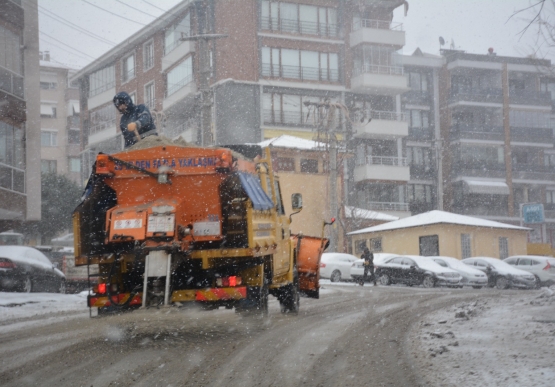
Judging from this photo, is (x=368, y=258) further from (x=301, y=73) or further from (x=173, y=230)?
(x=301, y=73)

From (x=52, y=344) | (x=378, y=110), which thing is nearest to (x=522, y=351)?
(x=52, y=344)

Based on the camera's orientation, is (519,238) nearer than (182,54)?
Yes

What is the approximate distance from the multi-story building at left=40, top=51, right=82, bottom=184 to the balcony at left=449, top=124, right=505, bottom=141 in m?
35.3

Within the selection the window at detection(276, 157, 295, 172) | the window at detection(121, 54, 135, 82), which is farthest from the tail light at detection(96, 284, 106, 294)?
the window at detection(121, 54, 135, 82)

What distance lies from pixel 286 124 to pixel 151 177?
43.5m

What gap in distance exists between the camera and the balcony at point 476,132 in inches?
2527

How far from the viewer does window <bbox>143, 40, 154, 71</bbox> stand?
5710 cm

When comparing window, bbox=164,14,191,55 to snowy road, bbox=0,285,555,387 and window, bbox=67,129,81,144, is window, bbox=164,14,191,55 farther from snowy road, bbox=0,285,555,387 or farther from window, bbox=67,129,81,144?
snowy road, bbox=0,285,555,387

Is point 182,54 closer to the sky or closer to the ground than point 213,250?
closer to the sky

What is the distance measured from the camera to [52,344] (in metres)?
9.02

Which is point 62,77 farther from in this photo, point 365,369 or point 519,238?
point 365,369

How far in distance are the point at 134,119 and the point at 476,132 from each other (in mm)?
56938

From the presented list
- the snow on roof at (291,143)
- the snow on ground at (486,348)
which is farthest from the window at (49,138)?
the snow on ground at (486,348)

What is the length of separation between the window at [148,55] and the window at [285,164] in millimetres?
15555
